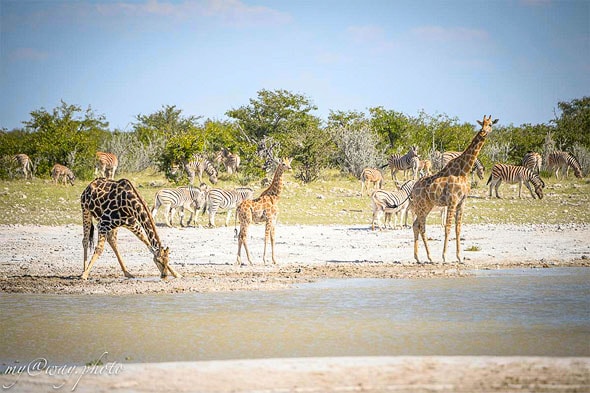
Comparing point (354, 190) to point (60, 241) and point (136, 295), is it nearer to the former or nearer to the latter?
point (60, 241)

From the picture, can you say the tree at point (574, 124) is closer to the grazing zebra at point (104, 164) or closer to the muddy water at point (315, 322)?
the grazing zebra at point (104, 164)

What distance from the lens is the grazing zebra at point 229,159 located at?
96.9 ft

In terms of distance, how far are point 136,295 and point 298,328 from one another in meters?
2.96

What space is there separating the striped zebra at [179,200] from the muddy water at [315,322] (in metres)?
7.04

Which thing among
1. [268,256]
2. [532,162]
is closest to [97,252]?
[268,256]

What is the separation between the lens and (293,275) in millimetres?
11781

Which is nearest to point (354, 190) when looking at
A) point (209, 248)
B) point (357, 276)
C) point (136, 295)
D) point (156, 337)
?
point (209, 248)

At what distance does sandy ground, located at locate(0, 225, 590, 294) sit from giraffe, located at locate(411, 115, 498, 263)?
79cm

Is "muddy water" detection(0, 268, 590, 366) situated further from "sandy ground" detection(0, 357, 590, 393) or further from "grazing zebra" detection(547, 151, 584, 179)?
"grazing zebra" detection(547, 151, 584, 179)

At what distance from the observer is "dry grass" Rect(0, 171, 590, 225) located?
18.4 metres

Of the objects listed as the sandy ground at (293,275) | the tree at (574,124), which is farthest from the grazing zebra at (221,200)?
the tree at (574,124)

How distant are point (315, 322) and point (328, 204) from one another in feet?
41.4

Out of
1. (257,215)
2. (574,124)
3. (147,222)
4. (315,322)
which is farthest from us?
(574,124)

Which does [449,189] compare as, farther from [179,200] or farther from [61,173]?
[61,173]
